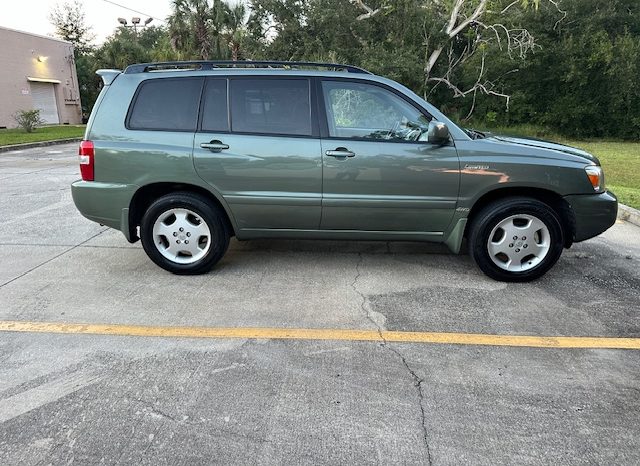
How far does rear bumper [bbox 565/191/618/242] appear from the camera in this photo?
4168mm

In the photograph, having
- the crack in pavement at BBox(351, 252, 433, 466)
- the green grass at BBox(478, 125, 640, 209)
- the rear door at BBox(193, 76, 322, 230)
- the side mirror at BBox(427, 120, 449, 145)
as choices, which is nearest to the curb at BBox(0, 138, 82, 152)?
the rear door at BBox(193, 76, 322, 230)

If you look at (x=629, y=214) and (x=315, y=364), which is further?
(x=629, y=214)

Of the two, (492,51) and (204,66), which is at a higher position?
(492,51)

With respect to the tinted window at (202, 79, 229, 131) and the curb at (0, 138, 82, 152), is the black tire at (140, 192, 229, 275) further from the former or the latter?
the curb at (0, 138, 82, 152)

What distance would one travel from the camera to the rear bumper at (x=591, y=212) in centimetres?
417

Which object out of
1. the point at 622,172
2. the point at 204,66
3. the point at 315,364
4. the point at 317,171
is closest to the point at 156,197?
the point at 204,66

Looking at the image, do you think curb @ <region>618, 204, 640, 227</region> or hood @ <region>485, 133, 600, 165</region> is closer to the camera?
hood @ <region>485, 133, 600, 165</region>

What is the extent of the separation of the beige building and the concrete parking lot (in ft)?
88.9

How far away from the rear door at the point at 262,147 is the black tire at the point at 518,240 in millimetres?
1445

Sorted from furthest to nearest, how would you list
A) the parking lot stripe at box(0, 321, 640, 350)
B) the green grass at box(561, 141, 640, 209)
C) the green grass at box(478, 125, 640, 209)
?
1. the green grass at box(561, 141, 640, 209)
2. the green grass at box(478, 125, 640, 209)
3. the parking lot stripe at box(0, 321, 640, 350)

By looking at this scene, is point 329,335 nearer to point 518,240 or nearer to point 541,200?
point 518,240

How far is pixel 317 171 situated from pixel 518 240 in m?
1.89

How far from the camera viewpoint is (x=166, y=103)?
435 cm

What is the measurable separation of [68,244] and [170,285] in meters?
1.94
